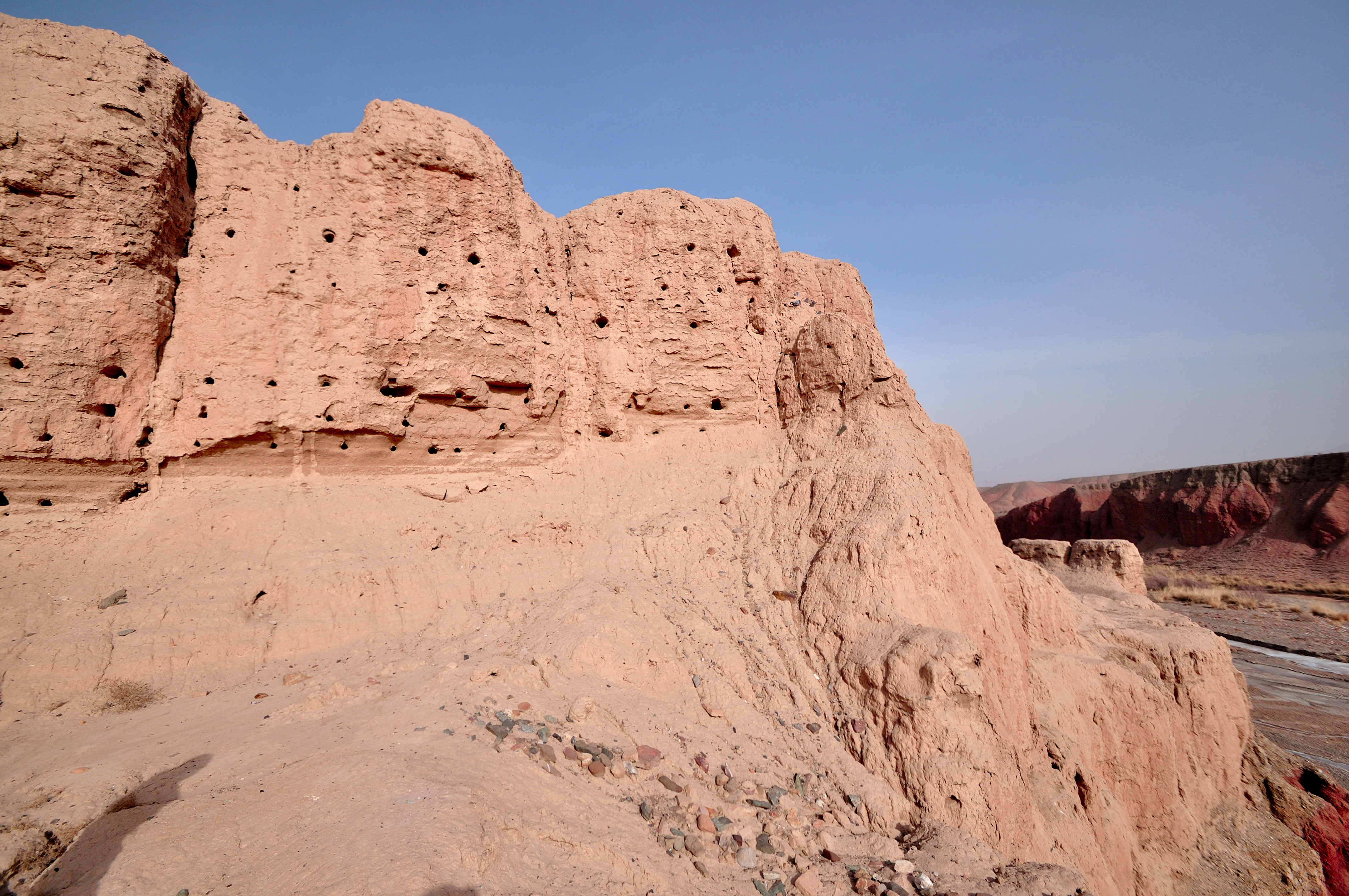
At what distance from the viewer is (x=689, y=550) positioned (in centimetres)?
798

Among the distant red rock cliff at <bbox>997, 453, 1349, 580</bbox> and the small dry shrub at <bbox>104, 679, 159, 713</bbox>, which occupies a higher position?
the distant red rock cliff at <bbox>997, 453, 1349, 580</bbox>

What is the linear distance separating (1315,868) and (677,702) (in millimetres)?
9838

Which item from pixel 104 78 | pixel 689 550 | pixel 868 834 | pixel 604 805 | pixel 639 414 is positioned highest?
pixel 104 78

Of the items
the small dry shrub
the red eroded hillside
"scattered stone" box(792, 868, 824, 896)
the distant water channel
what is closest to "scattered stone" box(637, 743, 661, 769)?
"scattered stone" box(792, 868, 824, 896)

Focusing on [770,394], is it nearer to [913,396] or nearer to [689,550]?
[913,396]

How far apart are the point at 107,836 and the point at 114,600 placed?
3.83m

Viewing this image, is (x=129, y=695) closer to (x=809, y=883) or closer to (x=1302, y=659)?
(x=809, y=883)

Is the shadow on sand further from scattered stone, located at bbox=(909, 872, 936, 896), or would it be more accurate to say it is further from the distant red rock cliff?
the distant red rock cliff

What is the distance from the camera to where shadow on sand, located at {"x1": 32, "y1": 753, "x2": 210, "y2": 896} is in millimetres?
3049

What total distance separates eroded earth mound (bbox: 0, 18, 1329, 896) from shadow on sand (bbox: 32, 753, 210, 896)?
3 cm

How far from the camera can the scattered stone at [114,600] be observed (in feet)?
20.1

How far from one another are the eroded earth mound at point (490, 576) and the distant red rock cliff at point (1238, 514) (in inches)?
928

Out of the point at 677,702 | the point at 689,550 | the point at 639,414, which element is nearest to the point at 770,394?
the point at 639,414

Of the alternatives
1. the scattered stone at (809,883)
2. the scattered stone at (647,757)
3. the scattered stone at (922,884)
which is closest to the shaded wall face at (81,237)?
the scattered stone at (647,757)
